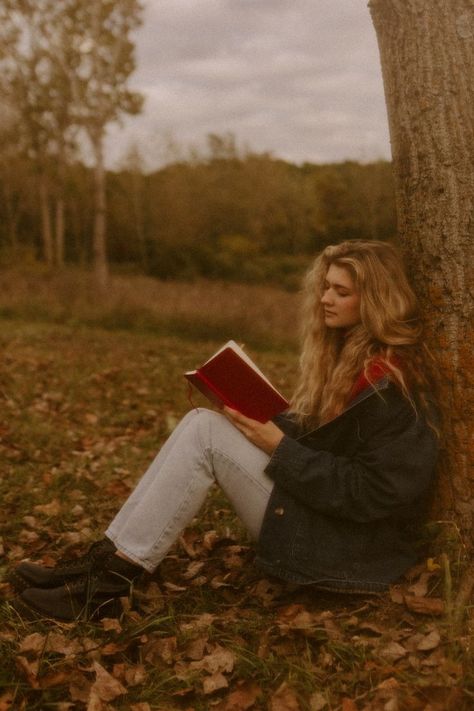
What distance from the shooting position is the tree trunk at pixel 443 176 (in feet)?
9.64

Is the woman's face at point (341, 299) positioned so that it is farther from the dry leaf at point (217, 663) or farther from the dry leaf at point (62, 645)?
the dry leaf at point (62, 645)

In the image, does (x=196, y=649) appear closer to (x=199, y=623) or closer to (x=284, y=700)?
(x=199, y=623)

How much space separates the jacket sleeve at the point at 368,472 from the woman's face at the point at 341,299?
53cm

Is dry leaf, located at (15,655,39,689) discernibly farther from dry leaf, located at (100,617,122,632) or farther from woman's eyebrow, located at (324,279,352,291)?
woman's eyebrow, located at (324,279,352,291)

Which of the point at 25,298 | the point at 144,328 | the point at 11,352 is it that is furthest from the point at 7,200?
the point at 11,352

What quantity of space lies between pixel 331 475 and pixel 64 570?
4.05ft

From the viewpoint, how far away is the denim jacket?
2836 mm

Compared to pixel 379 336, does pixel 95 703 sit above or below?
below

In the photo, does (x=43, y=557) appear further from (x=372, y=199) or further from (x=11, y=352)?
(x=372, y=199)

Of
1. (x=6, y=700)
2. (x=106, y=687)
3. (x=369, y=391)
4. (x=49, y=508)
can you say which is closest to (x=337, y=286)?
(x=369, y=391)

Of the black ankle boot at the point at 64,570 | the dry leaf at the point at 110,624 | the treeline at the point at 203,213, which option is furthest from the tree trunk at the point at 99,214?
the dry leaf at the point at 110,624

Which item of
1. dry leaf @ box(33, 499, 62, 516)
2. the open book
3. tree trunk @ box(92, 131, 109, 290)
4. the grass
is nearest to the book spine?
the open book

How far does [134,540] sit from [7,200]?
30.6 metres

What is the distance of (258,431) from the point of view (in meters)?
3.05
